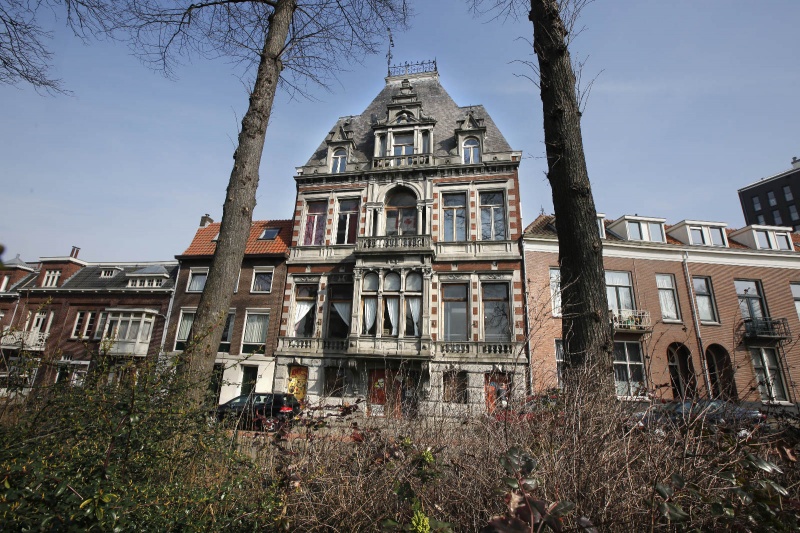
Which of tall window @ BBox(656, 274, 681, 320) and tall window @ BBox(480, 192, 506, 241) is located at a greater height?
tall window @ BBox(480, 192, 506, 241)

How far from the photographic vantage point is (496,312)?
59.1 ft

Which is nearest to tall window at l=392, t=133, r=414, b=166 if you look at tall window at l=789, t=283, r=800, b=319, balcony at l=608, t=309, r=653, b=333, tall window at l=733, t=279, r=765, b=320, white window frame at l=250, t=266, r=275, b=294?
white window frame at l=250, t=266, r=275, b=294

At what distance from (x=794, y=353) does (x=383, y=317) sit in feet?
63.5

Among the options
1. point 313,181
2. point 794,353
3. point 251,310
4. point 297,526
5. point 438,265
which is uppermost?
point 313,181

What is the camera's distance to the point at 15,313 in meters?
27.3

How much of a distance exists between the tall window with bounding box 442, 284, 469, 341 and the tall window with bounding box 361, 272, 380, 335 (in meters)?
3.19

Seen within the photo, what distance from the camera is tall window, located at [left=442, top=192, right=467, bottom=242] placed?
64.2ft

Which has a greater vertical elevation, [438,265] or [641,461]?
[438,265]

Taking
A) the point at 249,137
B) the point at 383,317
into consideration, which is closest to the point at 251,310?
the point at 383,317

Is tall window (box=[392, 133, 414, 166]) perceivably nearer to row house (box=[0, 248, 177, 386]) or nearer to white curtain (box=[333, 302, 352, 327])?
white curtain (box=[333, 302, 352, 327])

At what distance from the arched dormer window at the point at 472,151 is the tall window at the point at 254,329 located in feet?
42.2

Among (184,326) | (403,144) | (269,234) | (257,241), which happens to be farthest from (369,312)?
(184,326)

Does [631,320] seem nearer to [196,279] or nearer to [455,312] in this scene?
[455,312]

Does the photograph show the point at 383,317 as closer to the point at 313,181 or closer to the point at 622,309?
the point at 313,181
